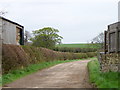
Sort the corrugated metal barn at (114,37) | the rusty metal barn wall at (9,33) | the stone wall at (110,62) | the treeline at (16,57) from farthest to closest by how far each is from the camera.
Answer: the rusty metal barn wall at (9,33) → the treeline at (16,57) → the stone wall at (110,62) → the corrugated metal barn at (114,37)

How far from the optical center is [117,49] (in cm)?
1096

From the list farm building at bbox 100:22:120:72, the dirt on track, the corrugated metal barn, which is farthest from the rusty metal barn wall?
the corrugated metal barn

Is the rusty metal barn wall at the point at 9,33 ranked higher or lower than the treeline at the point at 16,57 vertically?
higher

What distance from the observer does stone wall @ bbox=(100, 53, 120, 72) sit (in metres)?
11.3

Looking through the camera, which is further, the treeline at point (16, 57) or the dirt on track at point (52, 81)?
the treeline at point (16, 57)

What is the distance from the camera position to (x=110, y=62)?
1209 centimetres

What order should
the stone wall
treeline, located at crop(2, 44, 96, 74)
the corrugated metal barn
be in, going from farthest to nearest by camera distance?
1. treeline, located at crop(2, 44, 96, 74)
2. the stone wall
3. the corrugated metal barn

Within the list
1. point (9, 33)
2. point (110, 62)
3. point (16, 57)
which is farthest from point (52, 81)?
point (9, 33)

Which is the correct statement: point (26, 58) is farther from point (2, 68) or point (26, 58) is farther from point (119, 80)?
point (119, 80)

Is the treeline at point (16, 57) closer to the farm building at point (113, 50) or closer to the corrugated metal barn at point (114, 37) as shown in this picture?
the farm building at point (113, 50)

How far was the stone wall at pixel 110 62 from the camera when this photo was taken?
37.0ft

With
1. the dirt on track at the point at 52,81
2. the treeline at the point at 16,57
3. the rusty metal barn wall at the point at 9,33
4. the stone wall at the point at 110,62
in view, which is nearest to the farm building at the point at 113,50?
the stone wall at the point at 110,62

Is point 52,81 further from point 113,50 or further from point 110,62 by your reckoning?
point 113,50

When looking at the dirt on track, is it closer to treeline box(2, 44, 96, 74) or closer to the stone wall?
the stone wall
